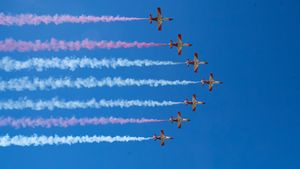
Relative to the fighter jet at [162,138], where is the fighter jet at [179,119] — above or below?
above

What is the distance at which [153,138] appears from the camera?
73312 mm

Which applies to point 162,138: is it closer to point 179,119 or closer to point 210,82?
point 179,119

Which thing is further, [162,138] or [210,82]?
[210,82]

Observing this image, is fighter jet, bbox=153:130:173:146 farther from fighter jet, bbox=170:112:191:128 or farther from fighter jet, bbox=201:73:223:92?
fighter jet, bbox=201:73:223:92

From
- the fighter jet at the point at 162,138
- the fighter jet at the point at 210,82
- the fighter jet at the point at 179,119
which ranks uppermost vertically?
the fighter jet at the point at 210,82

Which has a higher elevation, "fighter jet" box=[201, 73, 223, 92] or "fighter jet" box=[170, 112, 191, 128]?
"fighter jet" box=[201, 73, 223, 92]

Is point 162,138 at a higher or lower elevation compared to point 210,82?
lower

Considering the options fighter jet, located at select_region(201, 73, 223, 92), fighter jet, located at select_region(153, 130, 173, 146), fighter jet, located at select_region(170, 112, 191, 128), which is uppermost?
fighter jet, located at select_region(201, 73, 223, 92)

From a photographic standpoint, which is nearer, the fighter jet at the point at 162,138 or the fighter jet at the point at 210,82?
the fighter jet at the point at 162,138

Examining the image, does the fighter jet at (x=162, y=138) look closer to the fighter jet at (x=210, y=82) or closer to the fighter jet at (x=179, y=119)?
the fighter jet at (x=179, y=119)

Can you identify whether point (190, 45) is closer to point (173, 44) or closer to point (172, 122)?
point (173, 44)

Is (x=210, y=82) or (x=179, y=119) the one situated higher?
(x=210, y=82)

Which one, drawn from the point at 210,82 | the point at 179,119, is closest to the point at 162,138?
the point at 179,119

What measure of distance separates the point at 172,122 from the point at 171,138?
2166mm
